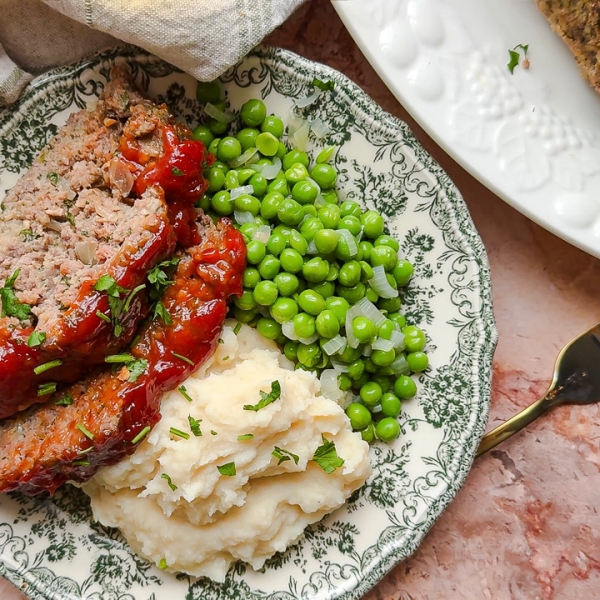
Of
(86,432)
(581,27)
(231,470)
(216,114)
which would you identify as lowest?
(86,432)

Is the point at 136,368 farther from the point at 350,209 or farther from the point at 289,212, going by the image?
the point at 350,209

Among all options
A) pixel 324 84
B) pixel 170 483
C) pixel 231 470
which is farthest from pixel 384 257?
pixel 170 483

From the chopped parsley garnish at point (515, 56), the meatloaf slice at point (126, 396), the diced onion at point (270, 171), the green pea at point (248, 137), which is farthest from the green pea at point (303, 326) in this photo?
the chopped parsley garnish at point (515, 56)

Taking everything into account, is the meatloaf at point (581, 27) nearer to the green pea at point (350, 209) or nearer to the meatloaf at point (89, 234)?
the green pea at point (350, 209)

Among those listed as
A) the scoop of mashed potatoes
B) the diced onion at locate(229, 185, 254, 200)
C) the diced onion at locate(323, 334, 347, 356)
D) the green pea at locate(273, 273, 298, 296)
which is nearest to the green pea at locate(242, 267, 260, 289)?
the green pea at locate(273, 273, 298, 296)

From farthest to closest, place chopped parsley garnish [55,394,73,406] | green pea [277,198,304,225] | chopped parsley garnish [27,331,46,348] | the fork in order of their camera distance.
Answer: the fork
green pea [277,198,304,225]
chopped parsley garnish [55,394,73,406]
chopped parsley garnish [27,331,46,348]

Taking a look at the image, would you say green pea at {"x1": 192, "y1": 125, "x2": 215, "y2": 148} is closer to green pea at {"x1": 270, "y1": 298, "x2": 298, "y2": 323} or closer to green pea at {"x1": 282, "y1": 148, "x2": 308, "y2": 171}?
green pea at {"x1": 282, "y1": 148, "x2": 308, "y2": 171}

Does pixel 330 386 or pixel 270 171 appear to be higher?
pixel 270 171
